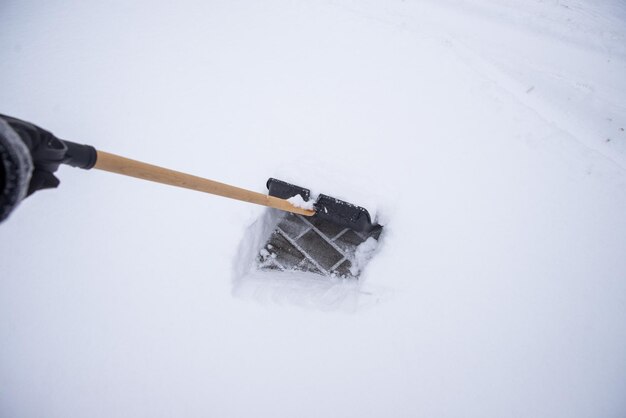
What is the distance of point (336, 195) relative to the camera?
6.09 feet

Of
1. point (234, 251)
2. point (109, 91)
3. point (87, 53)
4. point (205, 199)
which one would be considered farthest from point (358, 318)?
point (87, 53)

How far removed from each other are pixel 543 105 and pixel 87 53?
341cm

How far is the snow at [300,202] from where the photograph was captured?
1741 mm

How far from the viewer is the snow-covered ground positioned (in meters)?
1.50

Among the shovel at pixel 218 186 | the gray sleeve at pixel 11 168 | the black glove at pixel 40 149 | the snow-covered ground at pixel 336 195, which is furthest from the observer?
the snow-covered ground at pixel 336 195

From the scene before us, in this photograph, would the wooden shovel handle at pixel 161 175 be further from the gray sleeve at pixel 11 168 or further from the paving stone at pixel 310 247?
the paving stone at pixel 310 247

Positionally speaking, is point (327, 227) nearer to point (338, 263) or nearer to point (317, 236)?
point (317, 236)

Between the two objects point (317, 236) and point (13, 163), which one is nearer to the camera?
point (13, 163)

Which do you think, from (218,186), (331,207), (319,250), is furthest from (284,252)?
(218,186)

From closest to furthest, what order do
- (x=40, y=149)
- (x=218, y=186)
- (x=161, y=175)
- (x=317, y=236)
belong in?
(x=40, y=149), (x=161, y=175), (x=218, y=186), (x=317, y=236)

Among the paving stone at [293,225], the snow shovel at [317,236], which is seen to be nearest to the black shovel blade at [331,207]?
the snow shovel at [317,236]

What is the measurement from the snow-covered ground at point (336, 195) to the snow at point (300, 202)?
0.13 metres

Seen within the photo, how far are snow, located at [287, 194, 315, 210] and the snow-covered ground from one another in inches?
5.2

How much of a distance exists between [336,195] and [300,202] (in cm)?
23
